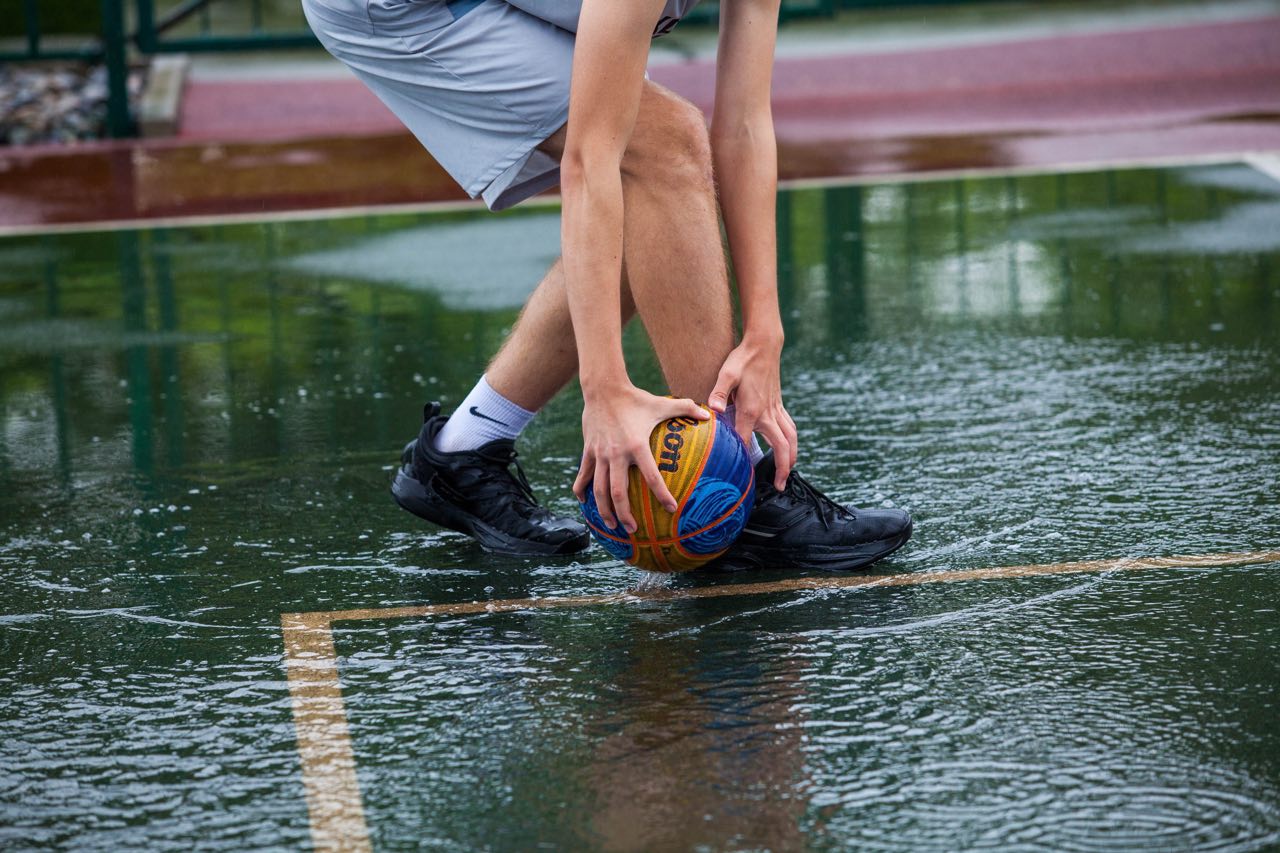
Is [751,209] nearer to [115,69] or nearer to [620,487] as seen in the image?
[620,487]

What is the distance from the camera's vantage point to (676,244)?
3.60 metres

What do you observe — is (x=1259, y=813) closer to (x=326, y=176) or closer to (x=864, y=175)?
(x=864, y=175)

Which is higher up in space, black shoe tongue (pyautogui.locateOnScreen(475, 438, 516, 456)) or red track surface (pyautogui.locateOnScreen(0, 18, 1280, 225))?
red track surface (pyautogui.locateOnScreen(0, 18, 1280, 225))

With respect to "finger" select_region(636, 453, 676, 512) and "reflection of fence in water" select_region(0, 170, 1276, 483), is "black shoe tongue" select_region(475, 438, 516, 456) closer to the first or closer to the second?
"finger" select_region(636, 453, 676, 512)

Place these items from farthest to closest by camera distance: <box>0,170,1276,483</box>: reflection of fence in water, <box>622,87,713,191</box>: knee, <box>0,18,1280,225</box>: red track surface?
<box>0,18,1280,225</box>: red track surface
<box>0,170,1276,483</box>: reflection of fence in water
<box>622,87,713,191</box>: knee

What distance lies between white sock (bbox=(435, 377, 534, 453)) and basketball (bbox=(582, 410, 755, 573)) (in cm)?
49

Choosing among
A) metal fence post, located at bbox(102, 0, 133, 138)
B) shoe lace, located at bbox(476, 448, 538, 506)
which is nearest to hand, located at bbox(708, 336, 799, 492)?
shoe lace, located at bbox(476, 448, 538, 506)

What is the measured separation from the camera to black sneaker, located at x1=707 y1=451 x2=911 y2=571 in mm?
3717

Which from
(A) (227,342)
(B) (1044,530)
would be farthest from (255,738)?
(A) (227,342)

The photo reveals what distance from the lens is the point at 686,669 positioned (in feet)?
10.5

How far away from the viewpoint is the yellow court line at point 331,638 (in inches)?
105

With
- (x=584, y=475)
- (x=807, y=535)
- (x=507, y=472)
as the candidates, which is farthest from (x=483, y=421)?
(x=807, y=535)

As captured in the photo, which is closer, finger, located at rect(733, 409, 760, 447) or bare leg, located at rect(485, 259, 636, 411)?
finger, located at rect(733, 409, 760, 447)

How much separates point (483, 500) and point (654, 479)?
60 cm
